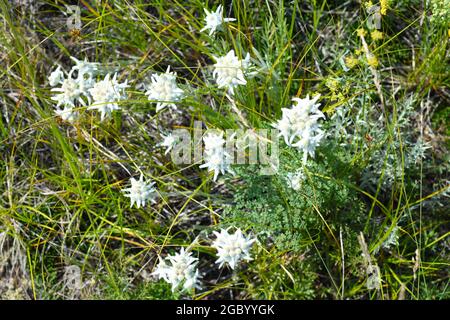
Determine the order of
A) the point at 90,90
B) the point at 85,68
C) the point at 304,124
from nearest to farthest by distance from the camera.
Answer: the point at 304,124, the point at 90,90, the point at 85,68

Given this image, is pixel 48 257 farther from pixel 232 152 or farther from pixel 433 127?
pixel 433 127

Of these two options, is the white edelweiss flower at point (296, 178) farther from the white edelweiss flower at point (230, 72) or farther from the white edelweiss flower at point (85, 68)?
the white edelweiss flower at point (85, 68)

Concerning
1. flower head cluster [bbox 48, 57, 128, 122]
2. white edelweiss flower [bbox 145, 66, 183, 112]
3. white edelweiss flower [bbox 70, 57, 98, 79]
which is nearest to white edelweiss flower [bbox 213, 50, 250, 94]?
white edelweiss flower [bbox 145, 66, 183, 112]

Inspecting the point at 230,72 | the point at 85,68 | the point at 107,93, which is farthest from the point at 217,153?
the point at 85,68

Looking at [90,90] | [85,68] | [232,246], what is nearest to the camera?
[232,246]

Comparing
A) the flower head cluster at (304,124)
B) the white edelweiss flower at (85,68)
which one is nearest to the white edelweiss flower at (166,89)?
the white edelweiss flower at (85,68)

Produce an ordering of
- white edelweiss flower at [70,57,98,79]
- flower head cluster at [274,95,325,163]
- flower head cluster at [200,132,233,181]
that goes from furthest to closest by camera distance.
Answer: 1. white edelweiss flower at [70,57,98,79]
2. flower head cluster at [200,132,233,181]
3. flower head cluster at [274,95,325,163]

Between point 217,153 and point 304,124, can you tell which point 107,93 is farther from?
point 304,124

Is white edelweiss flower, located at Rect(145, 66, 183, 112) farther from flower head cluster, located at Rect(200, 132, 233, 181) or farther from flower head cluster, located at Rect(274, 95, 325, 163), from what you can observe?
flower head cluster, located at Rect(274, 95, 325, 163)
